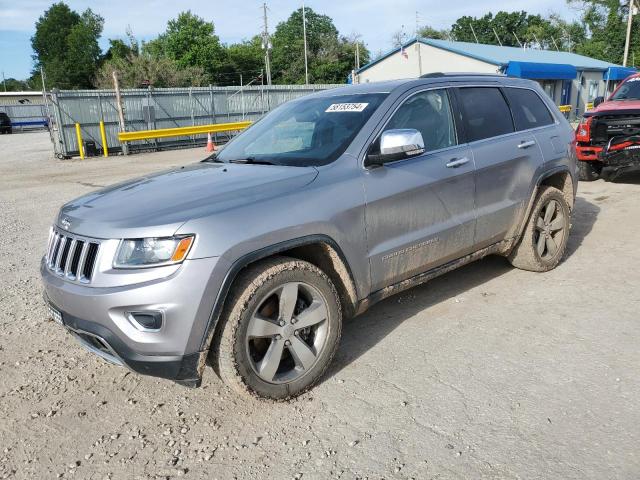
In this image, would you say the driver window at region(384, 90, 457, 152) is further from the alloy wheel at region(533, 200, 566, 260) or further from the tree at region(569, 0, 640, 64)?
the tree at region(569, 0, 640, 64)

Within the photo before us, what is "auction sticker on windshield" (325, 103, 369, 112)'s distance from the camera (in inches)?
146

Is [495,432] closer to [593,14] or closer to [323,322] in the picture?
[323,322]

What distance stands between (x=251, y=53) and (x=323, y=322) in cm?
8214

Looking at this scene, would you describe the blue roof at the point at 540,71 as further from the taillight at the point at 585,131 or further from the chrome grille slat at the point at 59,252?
the chrome grille slat at the point at 59,252

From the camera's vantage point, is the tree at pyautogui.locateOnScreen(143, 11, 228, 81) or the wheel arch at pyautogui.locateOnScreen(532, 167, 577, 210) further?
the tree at pyautogui.locateOnScreen(143, 11, 228, 81)

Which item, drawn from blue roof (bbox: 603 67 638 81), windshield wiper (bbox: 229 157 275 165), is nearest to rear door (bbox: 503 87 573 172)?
windshield wiper (bbox: 229 157 275 165)

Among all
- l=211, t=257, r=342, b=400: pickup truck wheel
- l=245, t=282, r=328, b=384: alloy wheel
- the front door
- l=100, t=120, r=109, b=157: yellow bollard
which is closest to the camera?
l=211, t=257, r=342, b=400: pickup truck wheel

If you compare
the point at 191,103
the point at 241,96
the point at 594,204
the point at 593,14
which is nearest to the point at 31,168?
the point at 191,103

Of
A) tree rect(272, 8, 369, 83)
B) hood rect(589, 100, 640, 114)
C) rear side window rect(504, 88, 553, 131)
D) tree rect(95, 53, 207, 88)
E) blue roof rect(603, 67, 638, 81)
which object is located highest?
tree rect(272, 8, 369, 83)

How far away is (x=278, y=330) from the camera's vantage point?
2.96 metres

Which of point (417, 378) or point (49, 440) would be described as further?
point (417, 378)

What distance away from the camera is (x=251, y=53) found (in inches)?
3130

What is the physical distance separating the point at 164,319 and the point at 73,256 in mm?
706

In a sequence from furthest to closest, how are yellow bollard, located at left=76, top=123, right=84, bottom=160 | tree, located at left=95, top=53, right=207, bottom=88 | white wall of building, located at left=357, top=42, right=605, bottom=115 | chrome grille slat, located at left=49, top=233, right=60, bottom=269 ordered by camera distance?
tree, located at left=95, top=53, right=207, bottom=88
white wall of building, located at left=357, top=42, right=605, bottom=115
yellow bollard, located at left=76, top=123, right=84, bottom=160
chrome grille slat, located at left=49, top=233, right=60, bottom=269
